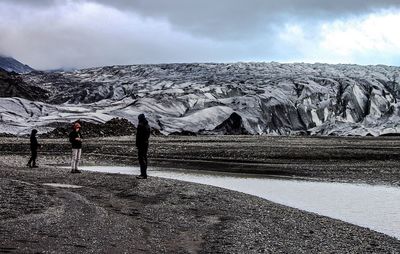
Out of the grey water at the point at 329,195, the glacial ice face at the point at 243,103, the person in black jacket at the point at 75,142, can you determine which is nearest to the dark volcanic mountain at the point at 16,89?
the glacial ice face at the point at 243,103

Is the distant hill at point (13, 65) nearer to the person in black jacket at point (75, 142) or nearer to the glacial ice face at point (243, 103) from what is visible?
the glacial ice face at point (243, 103)

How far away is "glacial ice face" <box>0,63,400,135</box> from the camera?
51.2m

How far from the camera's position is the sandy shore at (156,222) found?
8695 millimetres

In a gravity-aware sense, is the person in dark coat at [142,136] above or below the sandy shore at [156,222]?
above

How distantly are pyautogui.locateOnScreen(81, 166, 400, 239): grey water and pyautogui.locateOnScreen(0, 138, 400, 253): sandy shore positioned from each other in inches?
37.8

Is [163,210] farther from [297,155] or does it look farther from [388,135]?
[388,135]

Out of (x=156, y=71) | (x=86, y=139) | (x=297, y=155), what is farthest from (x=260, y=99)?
(x=156, y=71)

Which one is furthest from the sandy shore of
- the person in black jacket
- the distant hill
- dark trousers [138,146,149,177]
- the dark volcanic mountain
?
the distant hill

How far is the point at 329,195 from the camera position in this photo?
Answer: 1727cm

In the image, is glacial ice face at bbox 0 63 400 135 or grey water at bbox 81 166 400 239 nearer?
grey water at bbox 81 166 400 239

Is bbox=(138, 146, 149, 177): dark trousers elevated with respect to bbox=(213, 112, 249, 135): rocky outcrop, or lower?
lower

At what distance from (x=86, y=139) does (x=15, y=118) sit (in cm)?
1066

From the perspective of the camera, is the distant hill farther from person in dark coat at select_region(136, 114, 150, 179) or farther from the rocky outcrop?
person in dark coat at select_region(136, 114, 150, 179)

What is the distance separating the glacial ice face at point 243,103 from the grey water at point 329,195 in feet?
93.4
